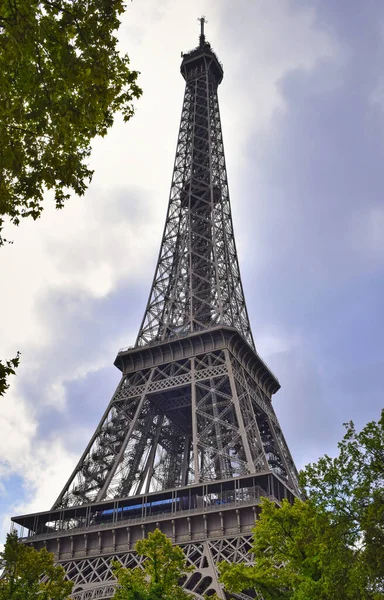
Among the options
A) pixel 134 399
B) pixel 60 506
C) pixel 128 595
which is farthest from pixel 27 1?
pixel 134 399

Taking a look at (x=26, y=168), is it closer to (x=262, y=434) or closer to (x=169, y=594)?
(x=169, y=594)

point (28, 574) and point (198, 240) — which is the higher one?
point (198, 240)

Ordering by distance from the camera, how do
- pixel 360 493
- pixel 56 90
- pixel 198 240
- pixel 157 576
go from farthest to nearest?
pixel 198 240 < pixel 157 576 < pixel 360 493 < pixel 56 90

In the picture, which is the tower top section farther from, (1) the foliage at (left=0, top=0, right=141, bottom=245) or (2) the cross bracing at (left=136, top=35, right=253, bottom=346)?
(1) the foliage at (left=0, top=0, right=141, bottom=245)

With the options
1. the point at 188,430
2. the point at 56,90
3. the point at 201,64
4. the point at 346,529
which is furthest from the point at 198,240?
the point at 56,90

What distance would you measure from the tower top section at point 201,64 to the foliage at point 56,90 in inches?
2778

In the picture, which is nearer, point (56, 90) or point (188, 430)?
point (56, 90)

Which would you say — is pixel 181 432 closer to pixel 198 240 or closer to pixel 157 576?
pixel 198 240

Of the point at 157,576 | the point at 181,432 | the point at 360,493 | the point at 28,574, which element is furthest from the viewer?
the point at 181,432

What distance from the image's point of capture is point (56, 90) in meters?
9.90

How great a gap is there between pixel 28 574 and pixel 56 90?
22.2 m

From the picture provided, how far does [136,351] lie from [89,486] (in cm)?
1229

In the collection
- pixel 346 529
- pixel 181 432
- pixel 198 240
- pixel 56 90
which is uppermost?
pixel 198 240

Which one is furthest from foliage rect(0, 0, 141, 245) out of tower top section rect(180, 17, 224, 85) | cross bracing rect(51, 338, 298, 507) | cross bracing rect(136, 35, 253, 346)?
tower top section rect(180, 17, 224, 85)
